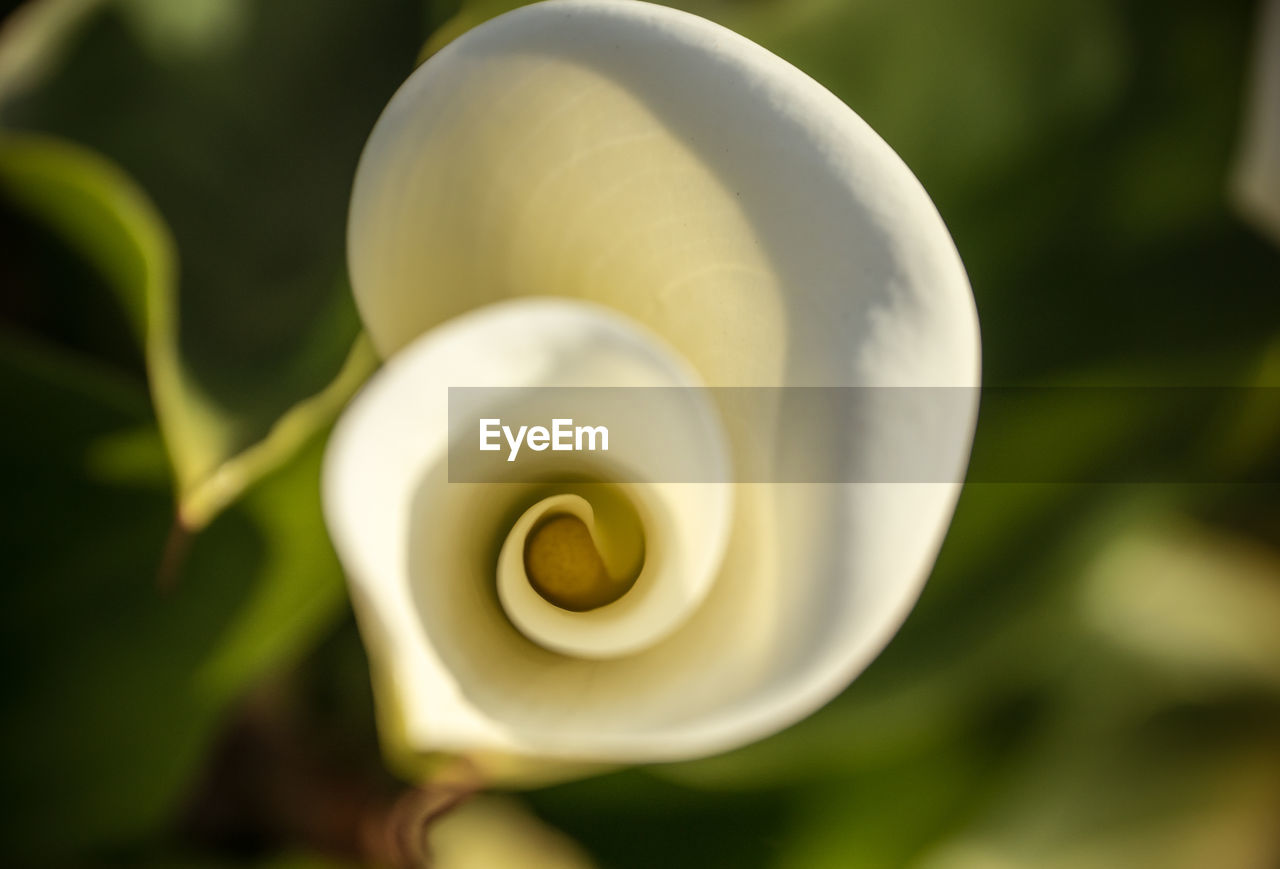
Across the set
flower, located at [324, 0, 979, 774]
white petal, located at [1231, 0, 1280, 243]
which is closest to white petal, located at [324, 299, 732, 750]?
flower, located at [324, 0, 979, 774]

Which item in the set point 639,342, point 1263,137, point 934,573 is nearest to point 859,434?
point 639,342

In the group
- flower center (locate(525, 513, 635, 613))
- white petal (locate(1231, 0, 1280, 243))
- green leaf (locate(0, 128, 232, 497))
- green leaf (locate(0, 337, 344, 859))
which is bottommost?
green leaf (locate(0, 337, 344, 859))

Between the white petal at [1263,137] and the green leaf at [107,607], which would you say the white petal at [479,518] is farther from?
the white petal at [1263,137]

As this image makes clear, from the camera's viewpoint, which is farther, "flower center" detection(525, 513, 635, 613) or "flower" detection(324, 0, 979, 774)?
"flower center" detection(525, 513, 635, 613)

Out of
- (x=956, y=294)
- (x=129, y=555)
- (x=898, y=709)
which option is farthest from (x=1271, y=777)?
(x=129, y=555)

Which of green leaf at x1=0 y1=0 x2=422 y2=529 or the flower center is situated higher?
green leaf at x1=0 y1=0 x2=422 y2=529

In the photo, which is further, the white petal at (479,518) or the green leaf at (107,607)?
the green leaf at (107,607)

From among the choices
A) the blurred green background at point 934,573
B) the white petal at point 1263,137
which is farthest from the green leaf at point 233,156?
the white petal at point 1263,137

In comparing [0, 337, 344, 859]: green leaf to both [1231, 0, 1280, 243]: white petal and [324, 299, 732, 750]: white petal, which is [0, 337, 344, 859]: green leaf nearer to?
[324, 299, 732, 750]: white petal
